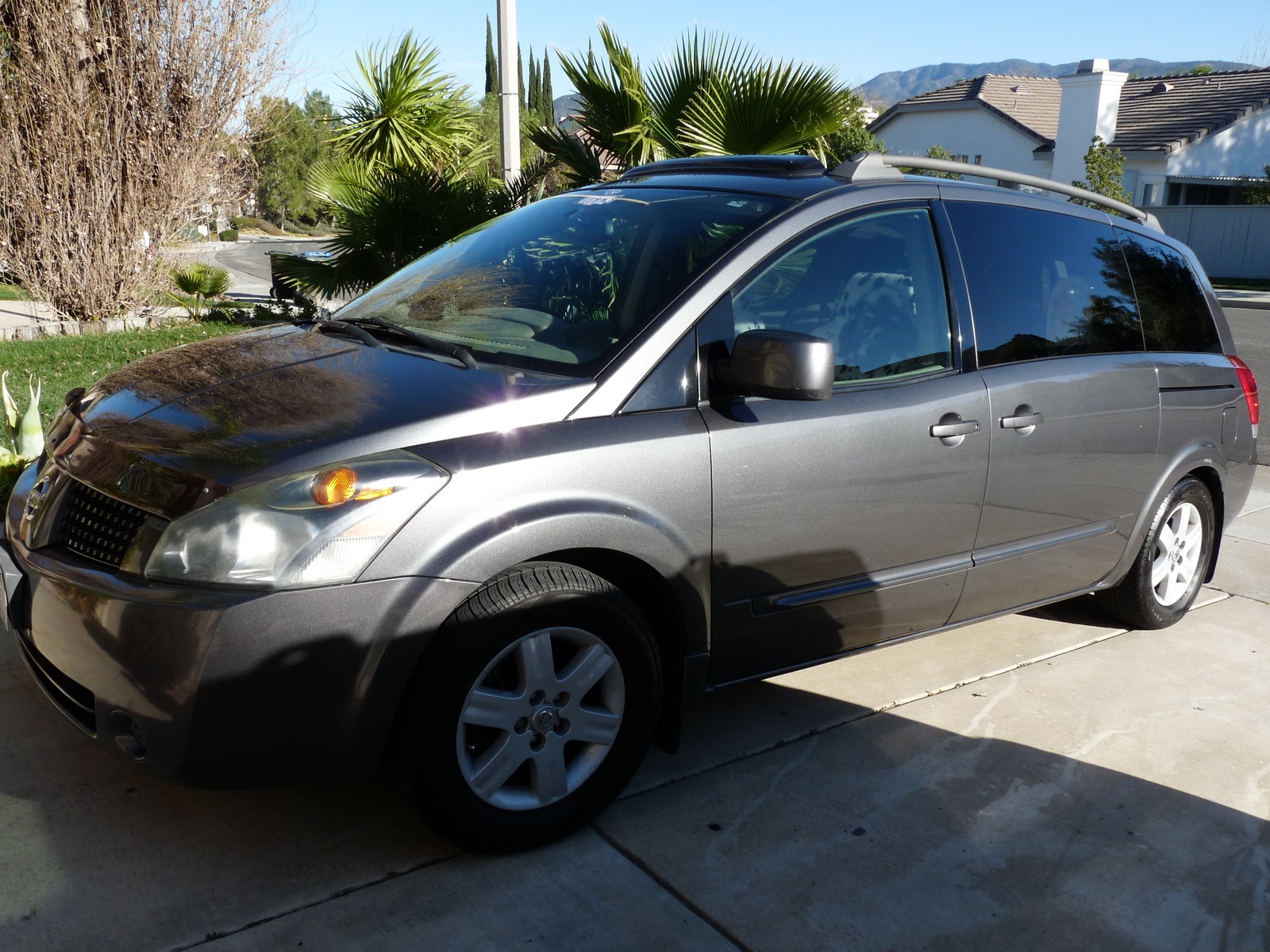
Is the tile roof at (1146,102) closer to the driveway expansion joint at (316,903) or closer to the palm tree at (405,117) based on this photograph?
the palm tree at (405,117)

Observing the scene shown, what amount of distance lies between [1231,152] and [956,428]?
132ft

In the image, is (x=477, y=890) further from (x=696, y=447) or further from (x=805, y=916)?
(x=696, y=447)

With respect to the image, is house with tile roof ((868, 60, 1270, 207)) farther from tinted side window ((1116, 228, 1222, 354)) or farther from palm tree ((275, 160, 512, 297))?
tinted side window ((1116, 228, 1222, 354))

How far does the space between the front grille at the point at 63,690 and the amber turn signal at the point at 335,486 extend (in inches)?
28.3

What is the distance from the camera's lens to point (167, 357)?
3.42 meters

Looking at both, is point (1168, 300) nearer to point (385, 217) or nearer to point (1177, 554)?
point (1177, 554)

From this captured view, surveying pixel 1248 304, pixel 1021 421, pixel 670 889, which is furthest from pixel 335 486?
pixel 1248 304

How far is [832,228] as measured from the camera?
3.38 m

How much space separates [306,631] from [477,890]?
2.63ft

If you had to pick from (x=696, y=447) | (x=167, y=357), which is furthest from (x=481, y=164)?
(x=696, y=447)

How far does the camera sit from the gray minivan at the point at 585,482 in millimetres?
2477

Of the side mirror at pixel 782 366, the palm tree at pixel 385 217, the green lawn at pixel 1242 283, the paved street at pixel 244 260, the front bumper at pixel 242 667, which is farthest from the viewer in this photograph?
the green lawn at pixel 1242 283

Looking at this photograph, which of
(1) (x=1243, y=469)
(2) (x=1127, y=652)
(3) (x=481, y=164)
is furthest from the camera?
(3) (x=481, y=164)

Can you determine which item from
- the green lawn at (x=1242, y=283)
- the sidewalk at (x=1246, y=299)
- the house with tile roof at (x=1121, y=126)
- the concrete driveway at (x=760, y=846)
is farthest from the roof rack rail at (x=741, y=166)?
the house with tile roof at (x=1121, y=126)
